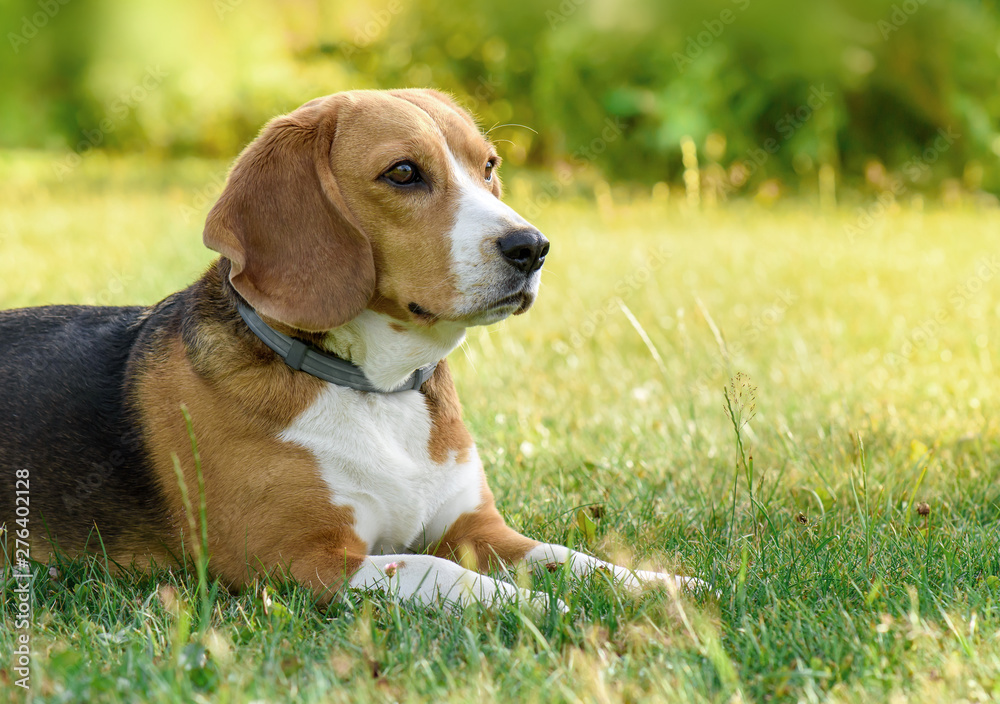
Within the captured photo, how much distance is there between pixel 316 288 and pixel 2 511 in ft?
4.23

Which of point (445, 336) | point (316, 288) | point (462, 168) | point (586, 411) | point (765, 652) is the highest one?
point (462, 168)

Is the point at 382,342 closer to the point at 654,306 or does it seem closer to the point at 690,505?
the point at 690,505

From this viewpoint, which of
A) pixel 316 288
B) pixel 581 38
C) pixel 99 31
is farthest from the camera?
pixel 581 38

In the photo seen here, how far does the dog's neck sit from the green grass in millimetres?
707

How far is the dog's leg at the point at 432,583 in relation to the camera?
2.64 m

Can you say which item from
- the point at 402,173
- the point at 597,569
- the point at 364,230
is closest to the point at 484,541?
the point at 597,569

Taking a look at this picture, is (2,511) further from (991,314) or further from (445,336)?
(991,314)

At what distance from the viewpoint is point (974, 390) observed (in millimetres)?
4906

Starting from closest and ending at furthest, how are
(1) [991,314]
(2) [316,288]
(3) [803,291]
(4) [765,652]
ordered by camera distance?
(4) [765,652]
(2) [316,288]
(1) [991,314]
(3) [803,291]

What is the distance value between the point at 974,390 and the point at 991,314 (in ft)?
5.41

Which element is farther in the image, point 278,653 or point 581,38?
point 581,38

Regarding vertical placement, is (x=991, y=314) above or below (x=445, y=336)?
below

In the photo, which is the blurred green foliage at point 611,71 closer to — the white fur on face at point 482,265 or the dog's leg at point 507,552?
the white fur on face at point 482,265

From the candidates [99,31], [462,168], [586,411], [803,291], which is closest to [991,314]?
[803,291]
